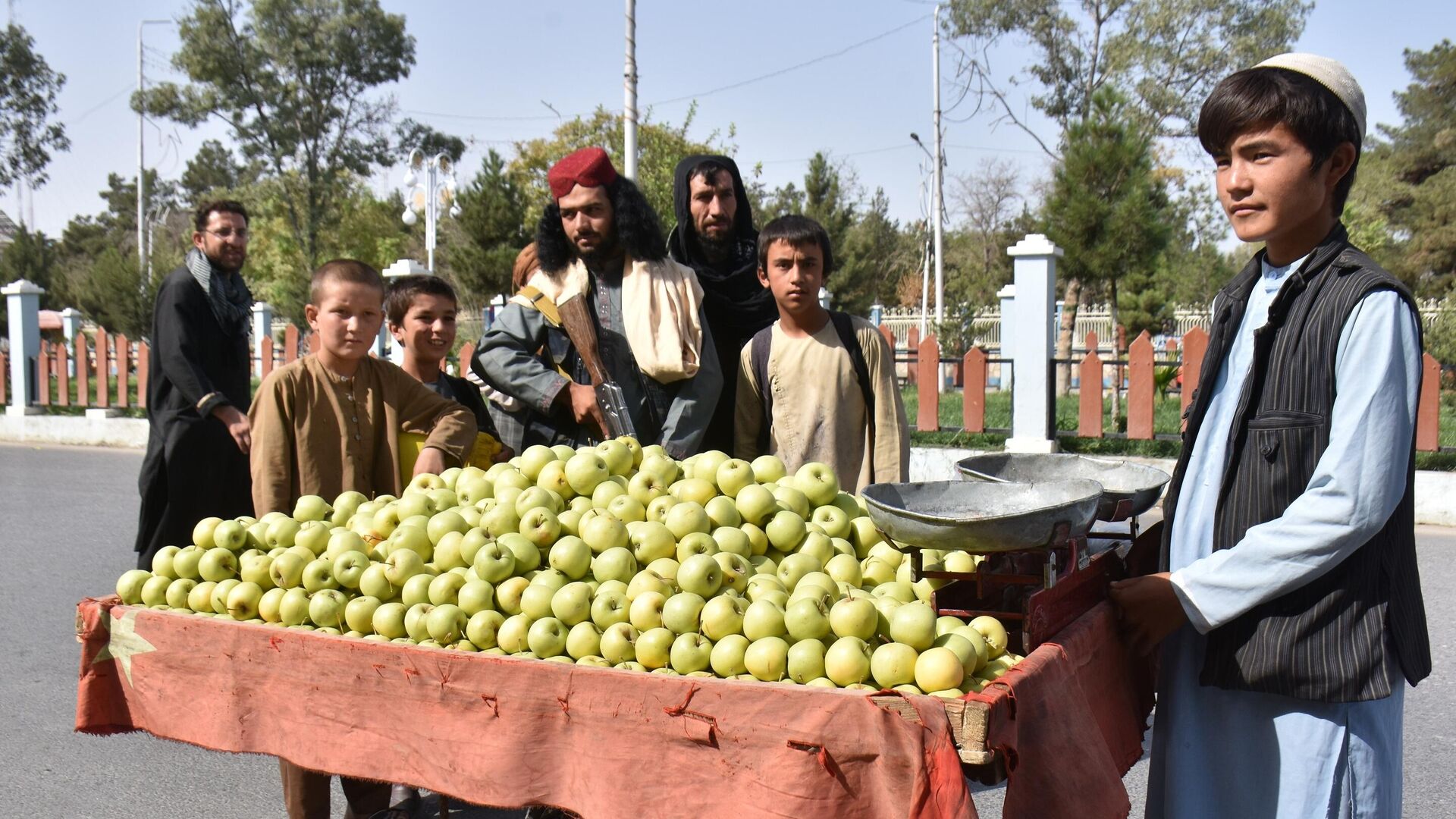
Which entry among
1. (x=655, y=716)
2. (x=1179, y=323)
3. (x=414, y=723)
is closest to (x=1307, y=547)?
(x=655, y=716)

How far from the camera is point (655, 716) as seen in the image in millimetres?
2002

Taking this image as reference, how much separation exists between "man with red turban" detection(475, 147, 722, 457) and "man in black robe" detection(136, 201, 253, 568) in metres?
1.34

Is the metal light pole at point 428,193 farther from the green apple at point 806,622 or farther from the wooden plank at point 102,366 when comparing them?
the green apple at point 806,622

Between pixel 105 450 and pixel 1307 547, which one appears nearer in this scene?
pixel 1307 547

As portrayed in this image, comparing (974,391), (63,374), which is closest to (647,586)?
(974,391)

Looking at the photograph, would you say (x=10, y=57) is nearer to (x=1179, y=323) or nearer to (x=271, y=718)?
(x=1179, y=323)

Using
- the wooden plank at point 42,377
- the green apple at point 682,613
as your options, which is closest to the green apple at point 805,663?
the green apple at point 682,613

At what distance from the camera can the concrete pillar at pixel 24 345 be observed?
1485 cm

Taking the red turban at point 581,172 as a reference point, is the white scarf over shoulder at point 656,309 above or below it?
below

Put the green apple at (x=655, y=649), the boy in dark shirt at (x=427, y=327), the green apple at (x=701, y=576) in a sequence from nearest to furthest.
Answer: the green apple at (x=655, y=649) → the green apple at (x=701, y=576) → the boy in dark shirt at (x=427, y=327)

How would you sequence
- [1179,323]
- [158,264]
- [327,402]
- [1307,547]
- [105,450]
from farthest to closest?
[1179,323] → [158,264] → [105,450] → [327,402] → [1307,547]

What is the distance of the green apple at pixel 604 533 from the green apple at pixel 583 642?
11.0 inches

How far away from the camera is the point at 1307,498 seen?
1.85m

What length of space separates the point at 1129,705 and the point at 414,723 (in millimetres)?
1551
